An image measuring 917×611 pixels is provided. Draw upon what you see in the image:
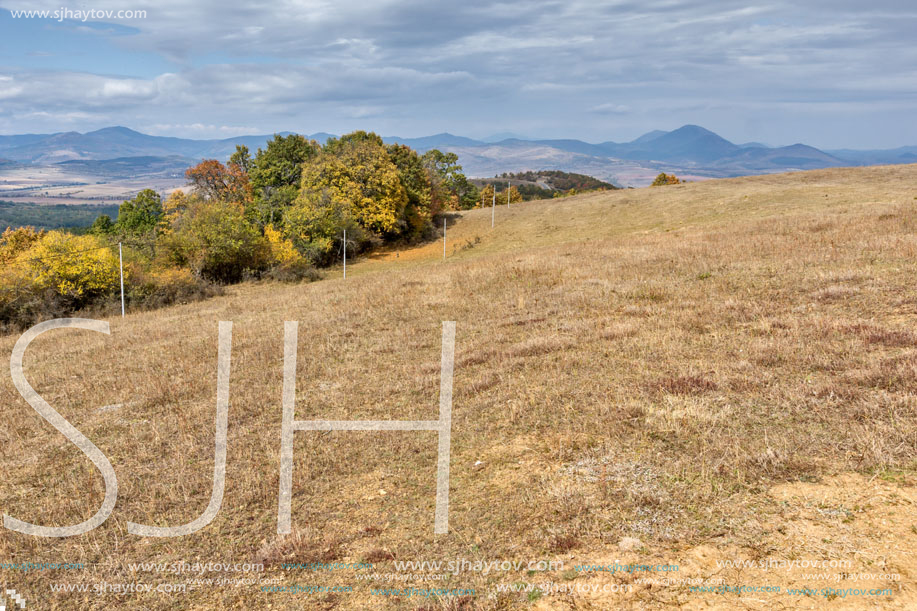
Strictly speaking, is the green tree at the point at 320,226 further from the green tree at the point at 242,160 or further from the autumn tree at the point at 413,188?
the green tree at the point at 242,160

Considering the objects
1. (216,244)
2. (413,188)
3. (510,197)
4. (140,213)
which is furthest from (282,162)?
(510,197)

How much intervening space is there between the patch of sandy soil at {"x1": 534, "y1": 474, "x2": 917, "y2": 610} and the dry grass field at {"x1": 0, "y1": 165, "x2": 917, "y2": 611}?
2cm

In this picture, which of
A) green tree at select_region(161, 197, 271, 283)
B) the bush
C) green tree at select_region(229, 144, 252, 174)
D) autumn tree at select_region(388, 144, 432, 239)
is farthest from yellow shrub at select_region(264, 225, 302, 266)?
green tree at select_region(229, 144, 252, 174)

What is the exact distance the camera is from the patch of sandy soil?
4121mm

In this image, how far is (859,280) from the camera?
13.4 m

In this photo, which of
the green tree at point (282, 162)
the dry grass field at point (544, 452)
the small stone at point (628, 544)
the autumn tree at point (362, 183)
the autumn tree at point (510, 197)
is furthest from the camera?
the autumn tree at point (510, 197)

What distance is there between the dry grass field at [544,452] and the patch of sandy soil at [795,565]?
0.02 metres

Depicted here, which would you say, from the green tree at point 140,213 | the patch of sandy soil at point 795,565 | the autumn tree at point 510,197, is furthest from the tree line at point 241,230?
the patch of sandy soil at point 795,565

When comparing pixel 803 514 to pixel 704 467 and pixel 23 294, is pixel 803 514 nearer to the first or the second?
pixel 704 467

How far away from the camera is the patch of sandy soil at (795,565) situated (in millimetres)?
4121

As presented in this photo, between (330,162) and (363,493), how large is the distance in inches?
2073

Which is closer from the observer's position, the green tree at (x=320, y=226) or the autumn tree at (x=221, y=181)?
the green tree at (x=320, y=226)

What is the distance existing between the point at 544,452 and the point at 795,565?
3200 mm

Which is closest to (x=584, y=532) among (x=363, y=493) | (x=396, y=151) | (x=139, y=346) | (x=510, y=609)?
(x=510, y=609)
